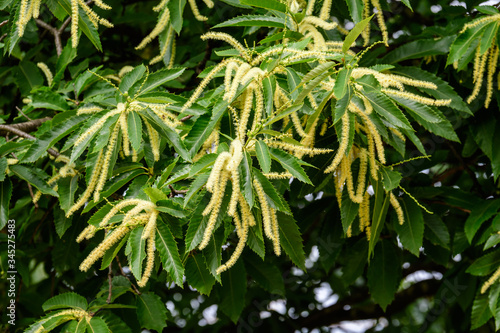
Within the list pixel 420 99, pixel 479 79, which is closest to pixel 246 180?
pixel 420 99

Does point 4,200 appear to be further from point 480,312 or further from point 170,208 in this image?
point 480,312

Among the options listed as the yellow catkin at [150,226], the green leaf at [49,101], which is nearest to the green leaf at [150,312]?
the yellow catkin at [150,226]

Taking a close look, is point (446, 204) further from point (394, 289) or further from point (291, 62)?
point (291, 62)

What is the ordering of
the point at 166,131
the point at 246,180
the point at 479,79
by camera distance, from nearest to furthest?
the point at 246,180, the point at 166,131, the point at 479,79

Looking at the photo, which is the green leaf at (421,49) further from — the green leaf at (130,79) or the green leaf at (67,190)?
the green leaf at (67,190)

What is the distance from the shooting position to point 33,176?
9.05 ft

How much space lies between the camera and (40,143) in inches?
101

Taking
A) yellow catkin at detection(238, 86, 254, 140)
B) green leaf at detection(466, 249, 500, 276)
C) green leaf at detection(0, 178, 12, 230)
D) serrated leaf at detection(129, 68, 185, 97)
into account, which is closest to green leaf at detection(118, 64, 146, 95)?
serrated leaf at detection(129, 68, 185, 97)

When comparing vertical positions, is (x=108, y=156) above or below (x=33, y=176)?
above

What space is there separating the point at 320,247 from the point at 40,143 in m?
1.79

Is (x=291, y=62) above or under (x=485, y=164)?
above

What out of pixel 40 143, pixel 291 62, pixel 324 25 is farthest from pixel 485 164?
pixel 40 143

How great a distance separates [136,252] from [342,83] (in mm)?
916

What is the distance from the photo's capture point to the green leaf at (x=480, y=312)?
9.95 ft
